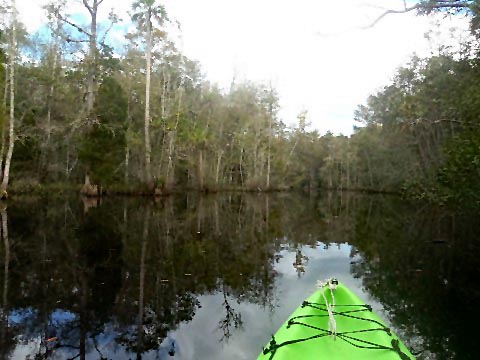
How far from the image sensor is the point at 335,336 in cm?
348

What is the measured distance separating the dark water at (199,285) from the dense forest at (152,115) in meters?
4.58

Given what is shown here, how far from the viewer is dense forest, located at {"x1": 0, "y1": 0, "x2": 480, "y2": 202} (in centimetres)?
1808

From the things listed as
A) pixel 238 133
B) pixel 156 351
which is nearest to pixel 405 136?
pixel 238 133

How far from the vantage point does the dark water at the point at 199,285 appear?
4.45 meters

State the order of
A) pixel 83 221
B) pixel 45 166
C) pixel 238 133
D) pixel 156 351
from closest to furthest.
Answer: pixel 156 351 → pixel 83 221 → pixel 45 166 → pixel 238 133

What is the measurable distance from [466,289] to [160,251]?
19.1 ft

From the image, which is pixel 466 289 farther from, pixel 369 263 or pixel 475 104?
pixel 475 104

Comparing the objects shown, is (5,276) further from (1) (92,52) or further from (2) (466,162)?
(1) (92,52)

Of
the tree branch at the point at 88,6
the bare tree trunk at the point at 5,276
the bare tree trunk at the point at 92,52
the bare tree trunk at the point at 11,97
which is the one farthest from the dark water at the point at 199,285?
the tree branch at the point at 88,6

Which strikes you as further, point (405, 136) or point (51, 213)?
point (405, 136)

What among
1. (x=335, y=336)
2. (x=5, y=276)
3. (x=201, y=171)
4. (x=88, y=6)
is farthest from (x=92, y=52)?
(x=335, y=336)

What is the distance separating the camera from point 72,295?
5.80 metres

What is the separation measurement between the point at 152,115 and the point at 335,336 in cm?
2688

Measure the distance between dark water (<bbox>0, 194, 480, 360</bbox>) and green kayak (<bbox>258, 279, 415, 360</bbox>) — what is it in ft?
2.62
